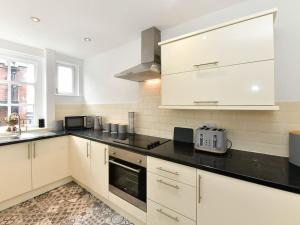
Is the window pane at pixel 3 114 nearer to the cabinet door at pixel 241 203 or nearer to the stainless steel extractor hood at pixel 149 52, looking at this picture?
the stainless steel extractor hood at pixel 149 52

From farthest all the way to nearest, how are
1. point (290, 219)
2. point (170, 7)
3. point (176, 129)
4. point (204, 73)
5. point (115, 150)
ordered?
point (176, 129) < point (115, 150) < point (170, 7) < point (204, 73) < point (290, 219)

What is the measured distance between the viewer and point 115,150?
1.79m

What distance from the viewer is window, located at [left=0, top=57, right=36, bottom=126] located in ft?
7.82

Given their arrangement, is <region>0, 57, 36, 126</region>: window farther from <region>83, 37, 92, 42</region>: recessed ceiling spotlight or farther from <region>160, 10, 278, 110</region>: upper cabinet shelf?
<region>160, 10, 278, 110</region>: upper cabinet shelf

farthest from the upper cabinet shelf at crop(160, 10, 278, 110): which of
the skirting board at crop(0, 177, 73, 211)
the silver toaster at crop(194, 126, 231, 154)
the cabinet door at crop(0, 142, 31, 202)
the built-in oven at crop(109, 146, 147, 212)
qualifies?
the skirting board at crop(0, 177, 73, 211)

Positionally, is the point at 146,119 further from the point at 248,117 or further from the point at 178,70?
the point at 248,117

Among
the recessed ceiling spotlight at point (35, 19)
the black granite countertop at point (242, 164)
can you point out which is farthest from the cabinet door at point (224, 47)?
the recessed ceiling spotlight at point (35, 19)

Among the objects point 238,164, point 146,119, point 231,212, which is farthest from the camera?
point 146,119

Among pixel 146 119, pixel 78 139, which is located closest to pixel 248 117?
pixel 146 119

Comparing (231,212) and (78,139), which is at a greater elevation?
(78,139)

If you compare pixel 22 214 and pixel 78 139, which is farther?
pixel 78 139

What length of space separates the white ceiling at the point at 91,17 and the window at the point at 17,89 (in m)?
0.44

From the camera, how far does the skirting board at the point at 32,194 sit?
1915 mm

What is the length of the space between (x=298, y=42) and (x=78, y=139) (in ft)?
8.89
